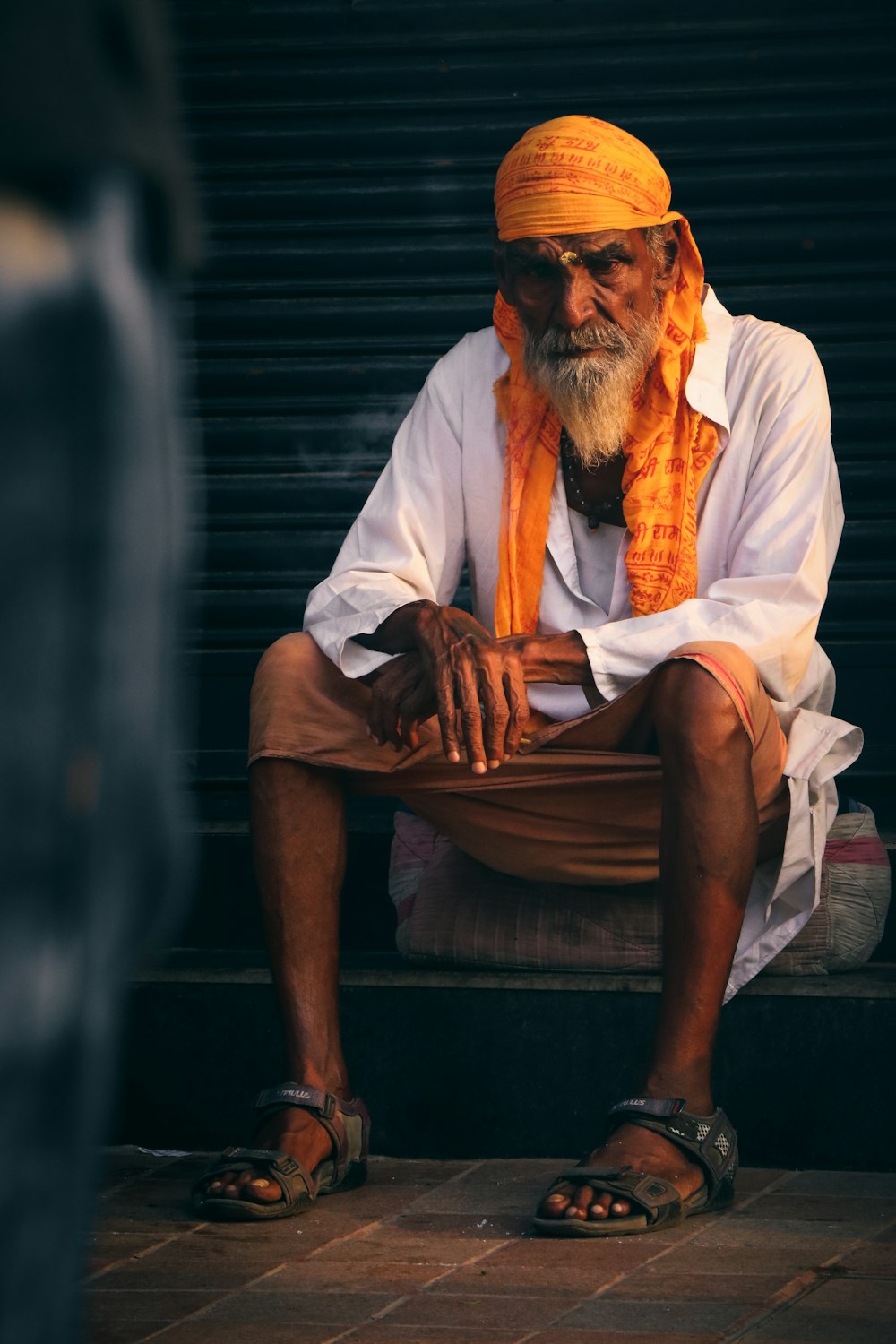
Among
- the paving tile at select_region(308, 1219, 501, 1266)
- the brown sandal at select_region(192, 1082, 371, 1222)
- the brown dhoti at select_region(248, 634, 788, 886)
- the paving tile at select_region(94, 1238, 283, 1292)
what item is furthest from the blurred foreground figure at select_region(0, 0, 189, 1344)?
the brown dhoti at select_region(248, 634, 788, 886)

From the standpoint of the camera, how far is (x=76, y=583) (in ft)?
2.61

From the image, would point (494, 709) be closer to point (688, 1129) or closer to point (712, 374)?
point (688, 1129)

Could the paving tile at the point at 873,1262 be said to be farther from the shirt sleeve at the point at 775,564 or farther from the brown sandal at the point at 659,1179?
the shirt sleeve at the point at 775,564

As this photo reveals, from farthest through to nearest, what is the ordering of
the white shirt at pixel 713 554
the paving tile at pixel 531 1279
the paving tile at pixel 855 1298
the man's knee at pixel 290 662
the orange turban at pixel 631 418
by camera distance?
the orange turban at pixel 631 418 < the man's knee at pixel 290 662 < the white shirt at pixel 713 554 < the paving tile at pixel 531 1279 < the paving tile at pixel 855 1298

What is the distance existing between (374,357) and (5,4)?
13.3 ft

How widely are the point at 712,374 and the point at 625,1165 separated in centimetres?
157

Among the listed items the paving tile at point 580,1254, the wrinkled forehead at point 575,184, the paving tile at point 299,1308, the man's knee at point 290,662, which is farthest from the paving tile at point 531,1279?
the wrinkled forehead at point 575,184

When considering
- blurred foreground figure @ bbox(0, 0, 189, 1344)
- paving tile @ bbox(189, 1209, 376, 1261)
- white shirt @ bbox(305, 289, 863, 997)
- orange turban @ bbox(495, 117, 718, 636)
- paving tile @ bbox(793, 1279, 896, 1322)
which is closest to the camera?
blurred foreground figure @ bbox(0, 0, 189, 1344)

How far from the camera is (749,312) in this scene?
461cm

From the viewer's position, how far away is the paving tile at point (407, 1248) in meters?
2.76

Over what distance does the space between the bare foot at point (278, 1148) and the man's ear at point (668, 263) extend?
1.79 metres

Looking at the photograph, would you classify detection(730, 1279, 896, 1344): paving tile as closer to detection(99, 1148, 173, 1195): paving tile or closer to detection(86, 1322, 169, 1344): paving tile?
detection(86, 1322, 169, 1344): paving tile

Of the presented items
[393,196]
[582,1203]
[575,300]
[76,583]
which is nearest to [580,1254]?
[582,1203]

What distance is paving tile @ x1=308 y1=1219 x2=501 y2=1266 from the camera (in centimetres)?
276
